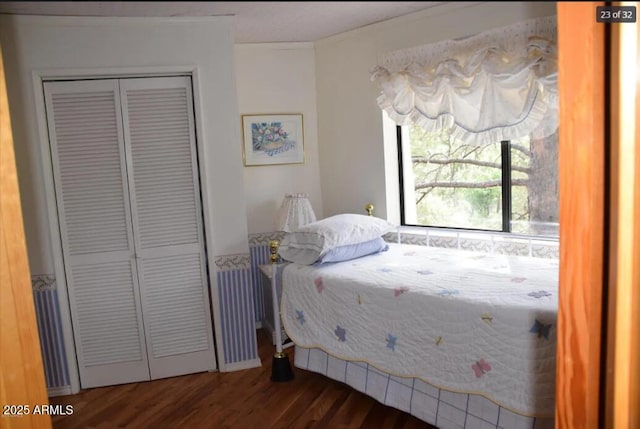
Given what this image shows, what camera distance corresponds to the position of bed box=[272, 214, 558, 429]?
191cm

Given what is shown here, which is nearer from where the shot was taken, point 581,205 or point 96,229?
point 581,205

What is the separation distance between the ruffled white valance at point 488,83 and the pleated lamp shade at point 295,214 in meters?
1.04

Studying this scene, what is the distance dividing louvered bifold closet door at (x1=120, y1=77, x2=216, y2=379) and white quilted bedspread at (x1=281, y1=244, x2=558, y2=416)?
2.14ft

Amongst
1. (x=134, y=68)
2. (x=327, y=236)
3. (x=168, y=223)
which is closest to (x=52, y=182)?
(x=168, y=223)

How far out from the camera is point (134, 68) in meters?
2.91

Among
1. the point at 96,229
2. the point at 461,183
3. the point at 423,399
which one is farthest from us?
the point at 461,183

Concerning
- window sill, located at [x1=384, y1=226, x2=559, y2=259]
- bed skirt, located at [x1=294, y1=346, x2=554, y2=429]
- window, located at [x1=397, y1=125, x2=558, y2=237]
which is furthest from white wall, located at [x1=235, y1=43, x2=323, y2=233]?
bed skirt, located at [x1=294, y1=346, x2=554, y2=429]

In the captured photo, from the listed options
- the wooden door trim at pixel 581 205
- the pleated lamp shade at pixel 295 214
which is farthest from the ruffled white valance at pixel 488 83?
the pleated lamp shade at pixel 295 214

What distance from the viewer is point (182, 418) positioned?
105 inches

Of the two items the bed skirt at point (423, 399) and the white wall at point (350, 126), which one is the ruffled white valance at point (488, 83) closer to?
the white wall at point (350, 126)

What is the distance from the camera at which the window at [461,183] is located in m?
2.23

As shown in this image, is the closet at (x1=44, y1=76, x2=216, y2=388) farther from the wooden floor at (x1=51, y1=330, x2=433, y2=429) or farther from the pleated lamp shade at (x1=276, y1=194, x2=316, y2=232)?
the pleated lamp shade at (x1=276, y1=194, x2=316, y2=232)

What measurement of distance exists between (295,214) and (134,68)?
136 cm

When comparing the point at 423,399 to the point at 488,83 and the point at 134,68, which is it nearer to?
the point at 488,83
